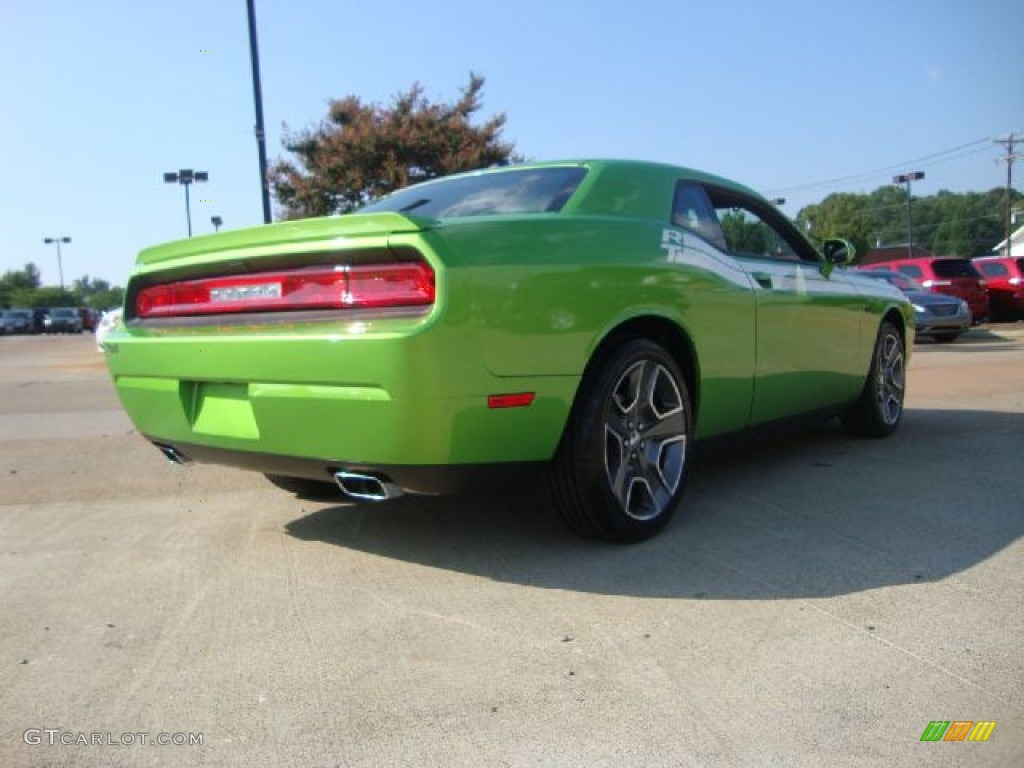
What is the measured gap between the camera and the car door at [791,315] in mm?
4266

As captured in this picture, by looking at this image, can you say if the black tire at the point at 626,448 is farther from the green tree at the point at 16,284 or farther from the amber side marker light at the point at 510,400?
the green tree at the point at 16,284

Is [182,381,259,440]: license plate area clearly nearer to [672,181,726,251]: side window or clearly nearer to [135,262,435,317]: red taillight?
[135,262,435,317]: red taillight

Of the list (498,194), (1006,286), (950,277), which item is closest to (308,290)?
(498,194)

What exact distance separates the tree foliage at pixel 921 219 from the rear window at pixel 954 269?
78.7 metres

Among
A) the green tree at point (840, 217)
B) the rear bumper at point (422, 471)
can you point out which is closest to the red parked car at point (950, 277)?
the rear bumper at point (422, 471)

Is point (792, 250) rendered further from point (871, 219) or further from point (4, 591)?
point (871, 219)

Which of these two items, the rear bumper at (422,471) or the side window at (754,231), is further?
the side window at (754,231)

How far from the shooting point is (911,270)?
56.9ft

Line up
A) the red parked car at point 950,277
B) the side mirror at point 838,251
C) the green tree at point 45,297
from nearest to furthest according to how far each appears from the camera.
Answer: the side mirror at point 838,251 → the red parked car at point 950,277 → the green tree at point 45,297

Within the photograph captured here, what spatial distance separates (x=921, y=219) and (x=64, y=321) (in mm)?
99117

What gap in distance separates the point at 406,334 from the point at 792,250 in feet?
9.35

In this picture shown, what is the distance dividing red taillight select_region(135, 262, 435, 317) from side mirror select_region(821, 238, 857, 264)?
322cm

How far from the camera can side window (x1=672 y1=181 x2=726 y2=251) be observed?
390 centimetres

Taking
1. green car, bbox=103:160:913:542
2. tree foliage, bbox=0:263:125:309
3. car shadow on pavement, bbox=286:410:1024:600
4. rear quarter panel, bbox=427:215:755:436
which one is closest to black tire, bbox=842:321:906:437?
car shadow on pavement, bbox=286:410:1024:600
